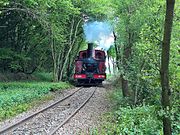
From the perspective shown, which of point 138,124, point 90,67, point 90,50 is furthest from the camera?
point 90,50

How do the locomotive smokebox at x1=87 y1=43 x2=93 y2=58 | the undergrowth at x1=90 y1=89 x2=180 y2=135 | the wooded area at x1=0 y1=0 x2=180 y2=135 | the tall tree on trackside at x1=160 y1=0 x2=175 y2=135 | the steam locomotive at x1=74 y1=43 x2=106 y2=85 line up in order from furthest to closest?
the locomotive smokebox at x1=87 y1=43 x2=93 y2=58 < the steam locomotive at x1=74 y1=43 x2=106 y2=85 < the undergrowth at x1=90 y1=89 x2=180 y2=135 < the wooded area at x1=0 y1=0 x2=180 y2=135 < the tall tree on trackside at x1=160 y1=0 x2=175 y2=135

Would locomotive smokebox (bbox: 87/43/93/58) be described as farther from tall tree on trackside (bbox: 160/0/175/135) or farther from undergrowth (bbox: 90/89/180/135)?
tall tree on trackside (bbox: 160/0/175/135)

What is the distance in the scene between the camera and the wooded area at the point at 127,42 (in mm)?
7365

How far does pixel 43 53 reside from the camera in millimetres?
33938

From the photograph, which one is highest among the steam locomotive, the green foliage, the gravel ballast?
the steam locomotive

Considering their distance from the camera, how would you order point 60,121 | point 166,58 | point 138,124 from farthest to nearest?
point 60,121 → point 138,124 → point 166,58

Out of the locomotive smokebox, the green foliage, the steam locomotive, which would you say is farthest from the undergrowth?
the locomotive smokebox

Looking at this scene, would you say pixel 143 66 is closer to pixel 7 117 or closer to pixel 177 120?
pixel 177 120

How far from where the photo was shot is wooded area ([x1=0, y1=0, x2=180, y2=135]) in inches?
290

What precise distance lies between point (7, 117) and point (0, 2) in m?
5.94

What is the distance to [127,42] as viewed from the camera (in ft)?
52.1

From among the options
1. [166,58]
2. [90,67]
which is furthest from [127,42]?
[90,67]

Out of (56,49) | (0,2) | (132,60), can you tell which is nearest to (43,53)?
(56,49)

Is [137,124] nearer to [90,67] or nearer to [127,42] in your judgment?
[127,42]
